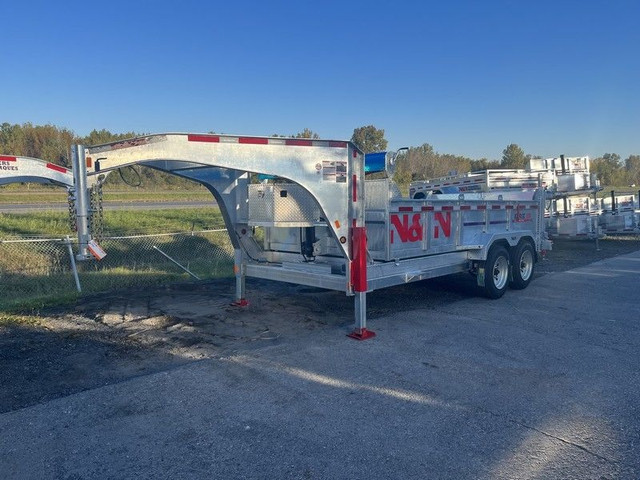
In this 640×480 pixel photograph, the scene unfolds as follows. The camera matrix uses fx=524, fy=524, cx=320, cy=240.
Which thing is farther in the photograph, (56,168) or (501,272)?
(501,272)

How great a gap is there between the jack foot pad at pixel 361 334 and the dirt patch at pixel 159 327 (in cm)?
45

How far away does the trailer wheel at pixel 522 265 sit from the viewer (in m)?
9.86

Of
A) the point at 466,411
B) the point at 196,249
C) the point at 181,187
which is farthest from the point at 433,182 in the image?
the point at 181,187

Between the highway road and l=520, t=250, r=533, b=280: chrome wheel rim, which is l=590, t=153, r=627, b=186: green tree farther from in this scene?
l=520, t=250, r=533, b=280: chrome wheel rim

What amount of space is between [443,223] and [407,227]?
1.02 m

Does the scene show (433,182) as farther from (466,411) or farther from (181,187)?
(181,187)

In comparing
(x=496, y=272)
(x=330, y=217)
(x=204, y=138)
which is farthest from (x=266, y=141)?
(x=496, y=272)

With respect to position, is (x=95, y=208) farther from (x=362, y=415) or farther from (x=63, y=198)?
(x=63, y=198)

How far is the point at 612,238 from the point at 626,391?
61.5 ft

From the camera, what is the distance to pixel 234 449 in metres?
3.83

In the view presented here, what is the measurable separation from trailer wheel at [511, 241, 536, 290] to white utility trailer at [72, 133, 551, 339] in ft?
0.07

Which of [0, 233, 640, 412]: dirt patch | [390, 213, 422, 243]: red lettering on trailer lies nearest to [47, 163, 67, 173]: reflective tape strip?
[0, 233, 640, 412]: dirt patch

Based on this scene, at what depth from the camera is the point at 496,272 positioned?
9438 mm

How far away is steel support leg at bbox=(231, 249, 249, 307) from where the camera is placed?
8305 millimetres
